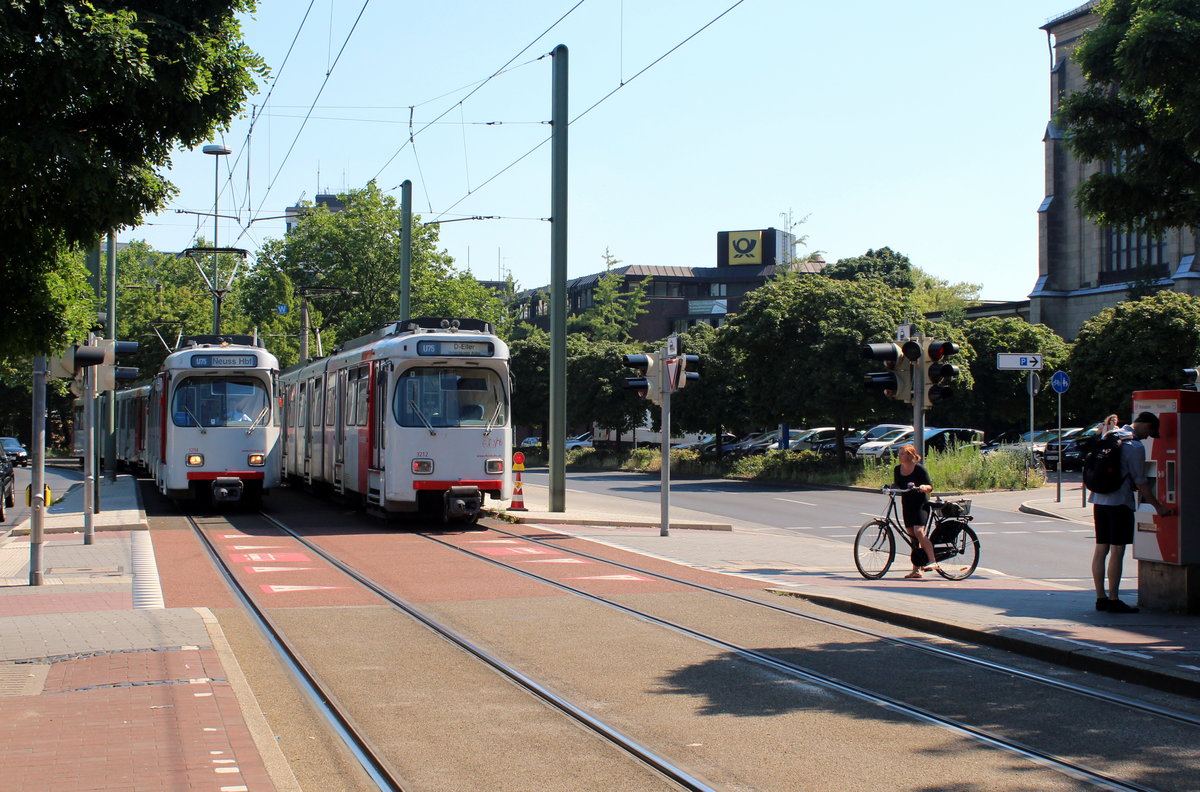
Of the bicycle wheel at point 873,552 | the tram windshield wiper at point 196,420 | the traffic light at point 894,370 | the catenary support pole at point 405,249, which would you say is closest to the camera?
the bicycle wheel at point 873,552

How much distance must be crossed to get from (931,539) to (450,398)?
882cm

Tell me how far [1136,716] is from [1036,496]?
2605 cm

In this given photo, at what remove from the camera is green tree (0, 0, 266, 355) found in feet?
26.6

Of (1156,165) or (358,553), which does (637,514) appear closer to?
(358,553)

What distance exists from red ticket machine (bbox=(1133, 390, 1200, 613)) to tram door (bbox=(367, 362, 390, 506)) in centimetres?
1242

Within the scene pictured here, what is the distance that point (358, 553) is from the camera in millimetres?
16953

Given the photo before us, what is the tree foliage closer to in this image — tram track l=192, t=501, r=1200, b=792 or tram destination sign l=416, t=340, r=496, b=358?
tram destination sign l=416, t=340, r=496, b=358

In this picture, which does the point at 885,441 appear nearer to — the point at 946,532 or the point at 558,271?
the point at 558,271

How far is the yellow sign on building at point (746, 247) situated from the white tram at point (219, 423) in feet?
273

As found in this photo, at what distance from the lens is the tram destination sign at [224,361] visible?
23.2 meters

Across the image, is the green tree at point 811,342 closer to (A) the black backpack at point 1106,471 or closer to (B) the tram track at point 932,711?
(B) the tram track at point 932,711

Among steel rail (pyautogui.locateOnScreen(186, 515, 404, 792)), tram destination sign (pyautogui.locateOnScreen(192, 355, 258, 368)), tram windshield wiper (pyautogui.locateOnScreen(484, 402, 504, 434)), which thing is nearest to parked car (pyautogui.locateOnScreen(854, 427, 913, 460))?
tram windshield wiper (pyautogui.locateOnScreen(484, 402, 504, 434))

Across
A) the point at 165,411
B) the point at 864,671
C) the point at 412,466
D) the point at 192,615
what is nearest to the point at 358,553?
the point at 412,466

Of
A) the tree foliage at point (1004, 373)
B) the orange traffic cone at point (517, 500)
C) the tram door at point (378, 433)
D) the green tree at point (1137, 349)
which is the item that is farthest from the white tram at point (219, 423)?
the tree foliage at point (1004, 373)
